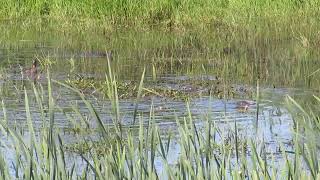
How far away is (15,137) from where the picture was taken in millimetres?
3557

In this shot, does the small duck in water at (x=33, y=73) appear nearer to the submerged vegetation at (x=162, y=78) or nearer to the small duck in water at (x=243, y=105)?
the submerged vegetation at (x=162, y=78)

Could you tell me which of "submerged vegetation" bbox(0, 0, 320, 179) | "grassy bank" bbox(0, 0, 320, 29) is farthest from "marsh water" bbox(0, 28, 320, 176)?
"grassy bank" bbox(0, 0, 320, 29)

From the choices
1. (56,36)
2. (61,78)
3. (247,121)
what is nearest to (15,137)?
(247,121)

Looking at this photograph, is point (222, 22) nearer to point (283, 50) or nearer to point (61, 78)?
point (283, 50)

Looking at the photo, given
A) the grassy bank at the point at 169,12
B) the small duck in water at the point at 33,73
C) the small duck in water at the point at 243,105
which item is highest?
the grassy bank at the point at 169,12

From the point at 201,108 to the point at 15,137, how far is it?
461cm

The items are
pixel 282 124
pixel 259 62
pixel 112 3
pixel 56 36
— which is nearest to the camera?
pixel 282 124

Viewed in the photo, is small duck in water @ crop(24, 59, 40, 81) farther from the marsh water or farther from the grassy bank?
the grassy bank

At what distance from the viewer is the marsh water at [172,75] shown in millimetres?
7469

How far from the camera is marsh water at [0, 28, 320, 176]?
24.5 ft

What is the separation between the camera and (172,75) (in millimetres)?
10172

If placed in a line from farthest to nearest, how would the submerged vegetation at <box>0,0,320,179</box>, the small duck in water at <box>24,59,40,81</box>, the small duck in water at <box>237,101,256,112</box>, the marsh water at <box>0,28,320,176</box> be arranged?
the small duck in water at <box>24,59,40,81</box>, the small duck in water at <box>237,101,256,112</box>, the marsh water at <box>0,28,320,176</box>, the submerged vegetation at <box>0,0,320,179</box>

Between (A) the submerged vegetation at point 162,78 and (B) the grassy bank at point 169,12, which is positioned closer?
(A) the submerged vegetation at point 162,78

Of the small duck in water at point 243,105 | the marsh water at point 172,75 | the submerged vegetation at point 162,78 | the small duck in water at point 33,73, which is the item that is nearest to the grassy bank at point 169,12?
the submerged vegetation at point 162,78
